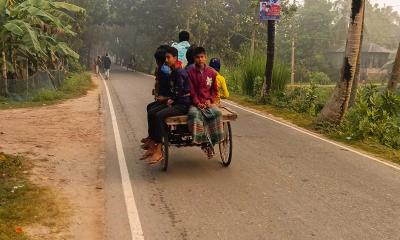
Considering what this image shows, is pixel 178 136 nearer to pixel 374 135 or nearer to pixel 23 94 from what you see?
pixel 374 135

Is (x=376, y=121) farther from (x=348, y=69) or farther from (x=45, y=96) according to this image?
(x=45, y=96)

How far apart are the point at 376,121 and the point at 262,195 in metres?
6.32

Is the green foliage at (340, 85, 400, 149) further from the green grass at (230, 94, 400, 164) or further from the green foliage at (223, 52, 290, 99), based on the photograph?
the green foliage at (223, 52, 290, 99)

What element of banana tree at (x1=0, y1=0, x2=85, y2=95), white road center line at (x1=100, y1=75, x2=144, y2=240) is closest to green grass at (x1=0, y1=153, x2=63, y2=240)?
white road center line at (x1=100, y1=75, x2=144, y2=240)

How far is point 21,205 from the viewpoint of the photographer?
6090mm

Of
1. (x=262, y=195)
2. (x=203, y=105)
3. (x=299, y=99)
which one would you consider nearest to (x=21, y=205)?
(x=203, y=105)

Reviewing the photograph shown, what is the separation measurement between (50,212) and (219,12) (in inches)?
1667

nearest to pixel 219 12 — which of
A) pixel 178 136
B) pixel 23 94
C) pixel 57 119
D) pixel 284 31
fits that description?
pixel 284 31

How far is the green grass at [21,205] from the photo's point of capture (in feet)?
17.7

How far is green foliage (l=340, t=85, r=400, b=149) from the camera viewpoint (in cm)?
1123

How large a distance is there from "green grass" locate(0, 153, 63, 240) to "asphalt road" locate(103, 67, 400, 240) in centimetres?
77

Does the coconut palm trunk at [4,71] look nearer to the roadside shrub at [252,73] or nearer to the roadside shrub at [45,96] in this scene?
the roadside shrub at [45,96]

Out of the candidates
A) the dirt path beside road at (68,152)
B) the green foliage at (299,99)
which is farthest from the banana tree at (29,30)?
the green foliage at (299,99)

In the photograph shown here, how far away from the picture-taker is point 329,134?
11.9m
